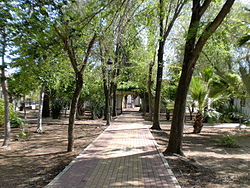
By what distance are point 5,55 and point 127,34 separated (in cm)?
559

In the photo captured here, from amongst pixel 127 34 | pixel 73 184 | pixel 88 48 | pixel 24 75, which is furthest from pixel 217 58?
pixel 73 184

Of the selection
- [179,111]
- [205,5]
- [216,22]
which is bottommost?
[179,111]

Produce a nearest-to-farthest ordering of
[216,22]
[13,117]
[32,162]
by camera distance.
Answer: [216,22] → [32,162] → [13,117]

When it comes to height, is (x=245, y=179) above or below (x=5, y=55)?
below

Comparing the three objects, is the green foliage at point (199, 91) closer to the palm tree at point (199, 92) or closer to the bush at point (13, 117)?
the palm tree at point (199, 92)

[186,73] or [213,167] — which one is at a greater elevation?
[186,73]

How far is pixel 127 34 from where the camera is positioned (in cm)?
1130

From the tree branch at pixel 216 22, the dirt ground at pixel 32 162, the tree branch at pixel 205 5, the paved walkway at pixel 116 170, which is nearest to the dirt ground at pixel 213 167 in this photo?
the paved walkway at pixel 116 170

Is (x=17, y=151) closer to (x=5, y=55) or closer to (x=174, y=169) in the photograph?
(x=5, y=55)

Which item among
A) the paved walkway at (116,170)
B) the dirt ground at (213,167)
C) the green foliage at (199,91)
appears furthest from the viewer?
the green foliage at (199,91)

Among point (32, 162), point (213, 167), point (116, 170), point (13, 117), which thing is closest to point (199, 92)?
point (213, 167)

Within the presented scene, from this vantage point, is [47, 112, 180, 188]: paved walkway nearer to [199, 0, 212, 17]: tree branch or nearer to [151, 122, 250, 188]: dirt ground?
[151, 122, 250, 188]: dirt ground

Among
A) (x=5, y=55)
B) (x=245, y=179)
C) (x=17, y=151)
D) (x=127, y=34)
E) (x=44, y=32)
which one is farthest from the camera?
(x=127, y=34)

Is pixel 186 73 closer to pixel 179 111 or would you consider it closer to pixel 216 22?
pixel 179 111
